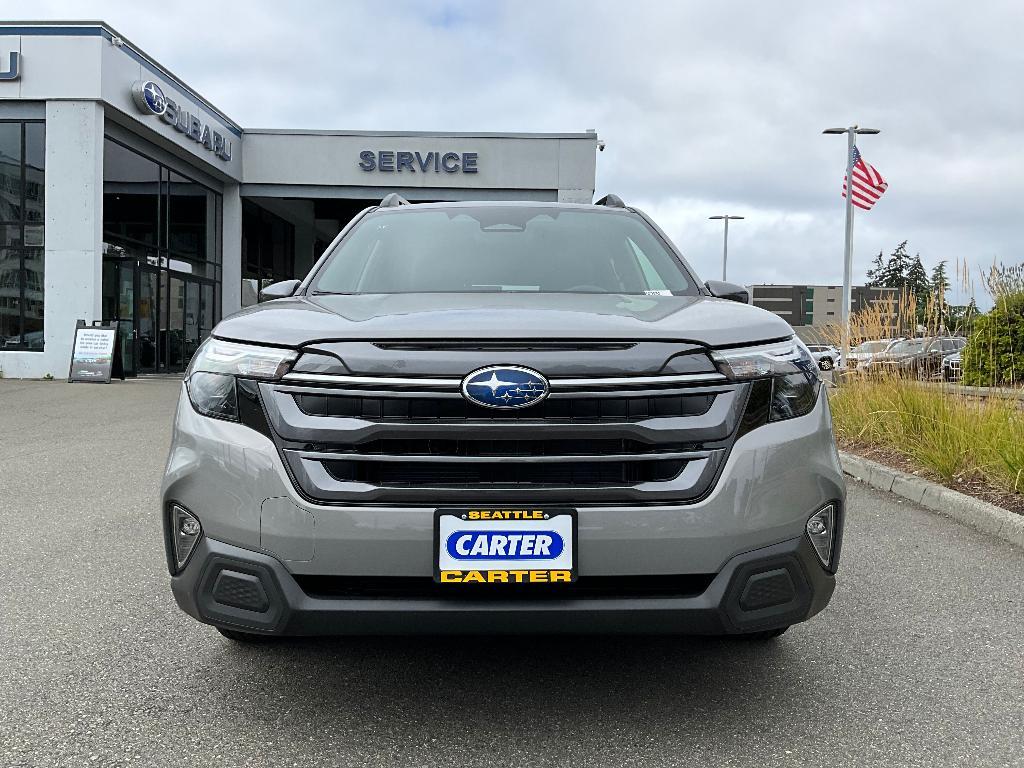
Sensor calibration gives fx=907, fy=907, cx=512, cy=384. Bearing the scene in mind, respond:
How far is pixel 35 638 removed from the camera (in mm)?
3182

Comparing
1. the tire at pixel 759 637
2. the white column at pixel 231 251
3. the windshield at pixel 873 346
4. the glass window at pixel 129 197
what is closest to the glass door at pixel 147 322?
the glass window at pixel 129 197

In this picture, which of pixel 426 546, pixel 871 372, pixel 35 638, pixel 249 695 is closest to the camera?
pixel 426 546

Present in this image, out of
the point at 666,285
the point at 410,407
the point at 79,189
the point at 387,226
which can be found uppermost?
the point at 79,189

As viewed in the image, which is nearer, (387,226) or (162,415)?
(387,226)

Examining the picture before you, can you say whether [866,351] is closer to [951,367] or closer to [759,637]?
[951,367]

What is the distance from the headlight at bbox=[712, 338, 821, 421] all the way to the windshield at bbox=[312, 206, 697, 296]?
879 mm

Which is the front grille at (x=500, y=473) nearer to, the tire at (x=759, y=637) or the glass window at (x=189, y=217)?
the tire at (x=759, y=637)

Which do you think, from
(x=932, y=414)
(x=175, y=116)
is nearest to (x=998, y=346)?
(x=932, y=414)

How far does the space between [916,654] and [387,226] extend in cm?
265

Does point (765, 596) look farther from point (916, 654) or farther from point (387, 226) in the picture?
point (387, 226)

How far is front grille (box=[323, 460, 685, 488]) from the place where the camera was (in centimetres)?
224

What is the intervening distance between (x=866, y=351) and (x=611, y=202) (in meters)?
4.66

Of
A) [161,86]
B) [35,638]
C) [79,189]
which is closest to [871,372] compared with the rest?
[35,638]

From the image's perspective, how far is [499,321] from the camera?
2400mm
